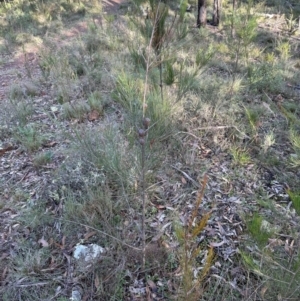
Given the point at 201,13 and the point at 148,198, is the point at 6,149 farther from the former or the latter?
the point at 201,13

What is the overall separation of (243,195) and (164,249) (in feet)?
2.73

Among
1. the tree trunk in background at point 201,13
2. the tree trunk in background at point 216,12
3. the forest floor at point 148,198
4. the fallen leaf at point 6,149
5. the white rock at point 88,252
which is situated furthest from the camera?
the tree trunk in background at point 216,12

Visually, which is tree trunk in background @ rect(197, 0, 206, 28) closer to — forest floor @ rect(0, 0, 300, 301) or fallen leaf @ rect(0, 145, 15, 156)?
forest floor @ rect(0, 0, 300, 301)

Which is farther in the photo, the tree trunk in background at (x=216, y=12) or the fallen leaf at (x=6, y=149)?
the tree trunk in background at (x=216, y=12)

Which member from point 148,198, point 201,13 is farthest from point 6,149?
point 201,13

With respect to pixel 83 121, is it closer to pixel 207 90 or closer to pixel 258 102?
pixel 207 90

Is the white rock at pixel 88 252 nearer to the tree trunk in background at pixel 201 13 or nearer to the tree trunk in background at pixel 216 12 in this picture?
the tree trunk in background at pixel 201 13

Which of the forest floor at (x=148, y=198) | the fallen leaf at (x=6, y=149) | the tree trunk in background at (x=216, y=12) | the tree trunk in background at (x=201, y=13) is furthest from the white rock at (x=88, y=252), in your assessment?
the tree trunk in background at (x=216, y=12)

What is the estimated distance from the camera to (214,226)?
85.6 inches

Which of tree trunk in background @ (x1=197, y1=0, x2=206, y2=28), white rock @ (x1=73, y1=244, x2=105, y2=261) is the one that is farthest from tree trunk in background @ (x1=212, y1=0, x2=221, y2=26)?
white rock @ (x1=73, y1=244, x2=105, y2=261)

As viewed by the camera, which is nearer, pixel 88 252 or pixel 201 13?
pixel 88 252

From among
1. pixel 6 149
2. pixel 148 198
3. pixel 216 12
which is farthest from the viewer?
pixel 216 12

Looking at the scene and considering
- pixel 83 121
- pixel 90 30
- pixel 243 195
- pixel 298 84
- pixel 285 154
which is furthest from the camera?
pixel 90 30

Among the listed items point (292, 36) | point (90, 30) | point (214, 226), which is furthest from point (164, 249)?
point (292, 36)
